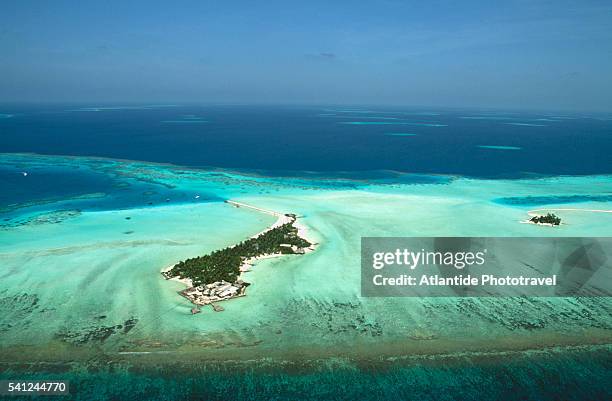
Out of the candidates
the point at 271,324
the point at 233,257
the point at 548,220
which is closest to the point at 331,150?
the point at 548,220

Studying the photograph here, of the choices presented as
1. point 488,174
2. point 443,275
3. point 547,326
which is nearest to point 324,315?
point 443,275

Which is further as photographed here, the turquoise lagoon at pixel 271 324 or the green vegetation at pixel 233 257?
the green vegetation at pixel 233 257

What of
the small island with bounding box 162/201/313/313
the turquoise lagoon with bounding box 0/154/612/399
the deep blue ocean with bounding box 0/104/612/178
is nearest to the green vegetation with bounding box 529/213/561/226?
the turquoise lagoon with bounding box 0/154/612/399

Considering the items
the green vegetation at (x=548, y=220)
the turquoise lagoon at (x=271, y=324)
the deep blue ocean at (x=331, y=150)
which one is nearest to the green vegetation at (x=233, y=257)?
the turquoise lagoon at (x=271, y=324)

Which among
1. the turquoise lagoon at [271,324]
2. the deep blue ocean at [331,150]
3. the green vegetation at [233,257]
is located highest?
the deep blue ocean at [331,150]

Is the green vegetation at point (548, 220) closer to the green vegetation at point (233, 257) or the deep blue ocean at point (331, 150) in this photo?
the green vegetation at point (233, 257)

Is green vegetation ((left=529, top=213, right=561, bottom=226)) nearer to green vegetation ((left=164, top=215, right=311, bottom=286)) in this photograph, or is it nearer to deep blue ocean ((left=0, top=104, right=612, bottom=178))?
green vegetation ((left=164, top=215, right=311, bottom=286))
